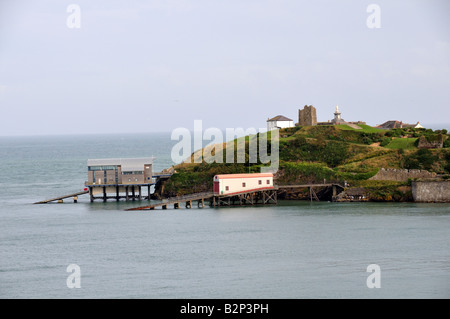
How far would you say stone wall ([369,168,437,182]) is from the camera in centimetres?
8231

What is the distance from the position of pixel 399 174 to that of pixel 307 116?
1321 inches

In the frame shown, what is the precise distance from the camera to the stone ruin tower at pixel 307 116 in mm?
114875

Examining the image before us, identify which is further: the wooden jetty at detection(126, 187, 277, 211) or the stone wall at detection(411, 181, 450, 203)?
the wooden jetty at detection(126, 187, 277, 211)

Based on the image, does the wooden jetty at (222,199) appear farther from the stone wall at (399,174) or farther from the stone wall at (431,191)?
the stone wall at (431,191)

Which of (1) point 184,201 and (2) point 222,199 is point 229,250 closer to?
(1) point 184,201

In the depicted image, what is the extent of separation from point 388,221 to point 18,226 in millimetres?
31588

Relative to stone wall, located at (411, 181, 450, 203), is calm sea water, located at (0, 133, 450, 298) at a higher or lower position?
lower

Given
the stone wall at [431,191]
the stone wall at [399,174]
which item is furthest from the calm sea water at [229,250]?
the stone wall at [399,174]

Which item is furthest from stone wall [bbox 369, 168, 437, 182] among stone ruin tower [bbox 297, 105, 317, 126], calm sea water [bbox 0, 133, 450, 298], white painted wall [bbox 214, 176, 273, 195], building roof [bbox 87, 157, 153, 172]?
stone ruin tower [bbox 297, 105, 317, 126]

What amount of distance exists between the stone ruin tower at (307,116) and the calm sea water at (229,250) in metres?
35.4

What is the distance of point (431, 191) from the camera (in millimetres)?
77562

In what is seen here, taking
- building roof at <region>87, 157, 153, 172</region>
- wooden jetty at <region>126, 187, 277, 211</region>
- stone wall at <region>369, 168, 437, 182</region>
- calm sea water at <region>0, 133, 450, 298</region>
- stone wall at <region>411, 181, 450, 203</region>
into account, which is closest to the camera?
calm sea water at <region>0, 133, 450, 298</region>

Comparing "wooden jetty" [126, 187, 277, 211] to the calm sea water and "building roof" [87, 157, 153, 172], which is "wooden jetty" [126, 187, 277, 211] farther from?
"building roof" [87, 157, 153, 172]

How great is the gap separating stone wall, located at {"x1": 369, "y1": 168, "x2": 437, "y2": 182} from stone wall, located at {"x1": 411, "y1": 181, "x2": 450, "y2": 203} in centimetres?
431
